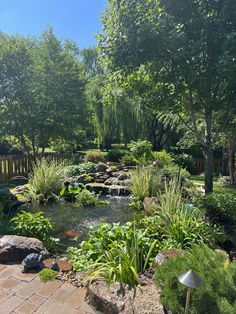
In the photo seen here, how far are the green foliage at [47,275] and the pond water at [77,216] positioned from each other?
3.28ft

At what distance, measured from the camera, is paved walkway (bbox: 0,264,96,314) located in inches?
93.4

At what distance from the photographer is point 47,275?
290cm

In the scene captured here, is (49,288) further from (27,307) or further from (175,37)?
(175,37)

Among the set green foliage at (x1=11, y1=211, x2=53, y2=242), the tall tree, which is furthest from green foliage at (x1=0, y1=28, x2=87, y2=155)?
green foliage at (x1=11, y1=211, x2=53, y2=242)

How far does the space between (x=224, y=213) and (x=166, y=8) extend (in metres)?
3.65

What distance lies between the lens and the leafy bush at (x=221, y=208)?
445 centimetres

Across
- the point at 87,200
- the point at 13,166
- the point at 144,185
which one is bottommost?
the point at 87,200

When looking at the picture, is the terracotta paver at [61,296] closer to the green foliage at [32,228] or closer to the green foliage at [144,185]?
the green foliage at [32,228]

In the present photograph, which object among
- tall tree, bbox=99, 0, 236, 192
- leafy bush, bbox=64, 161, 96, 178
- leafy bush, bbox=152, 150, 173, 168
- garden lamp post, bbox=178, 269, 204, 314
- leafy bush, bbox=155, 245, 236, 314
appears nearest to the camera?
garden lamp post, bbox=178, 269, 204, 314

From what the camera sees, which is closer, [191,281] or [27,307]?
[191,281]

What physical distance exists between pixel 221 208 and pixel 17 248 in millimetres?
3238

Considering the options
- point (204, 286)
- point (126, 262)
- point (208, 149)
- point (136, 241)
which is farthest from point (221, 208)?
point (204, 286)

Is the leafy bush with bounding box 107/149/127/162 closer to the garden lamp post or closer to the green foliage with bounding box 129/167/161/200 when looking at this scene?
the green foliage with bounding box 129/167/161/200

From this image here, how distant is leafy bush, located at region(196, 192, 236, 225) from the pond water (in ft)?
5.56
